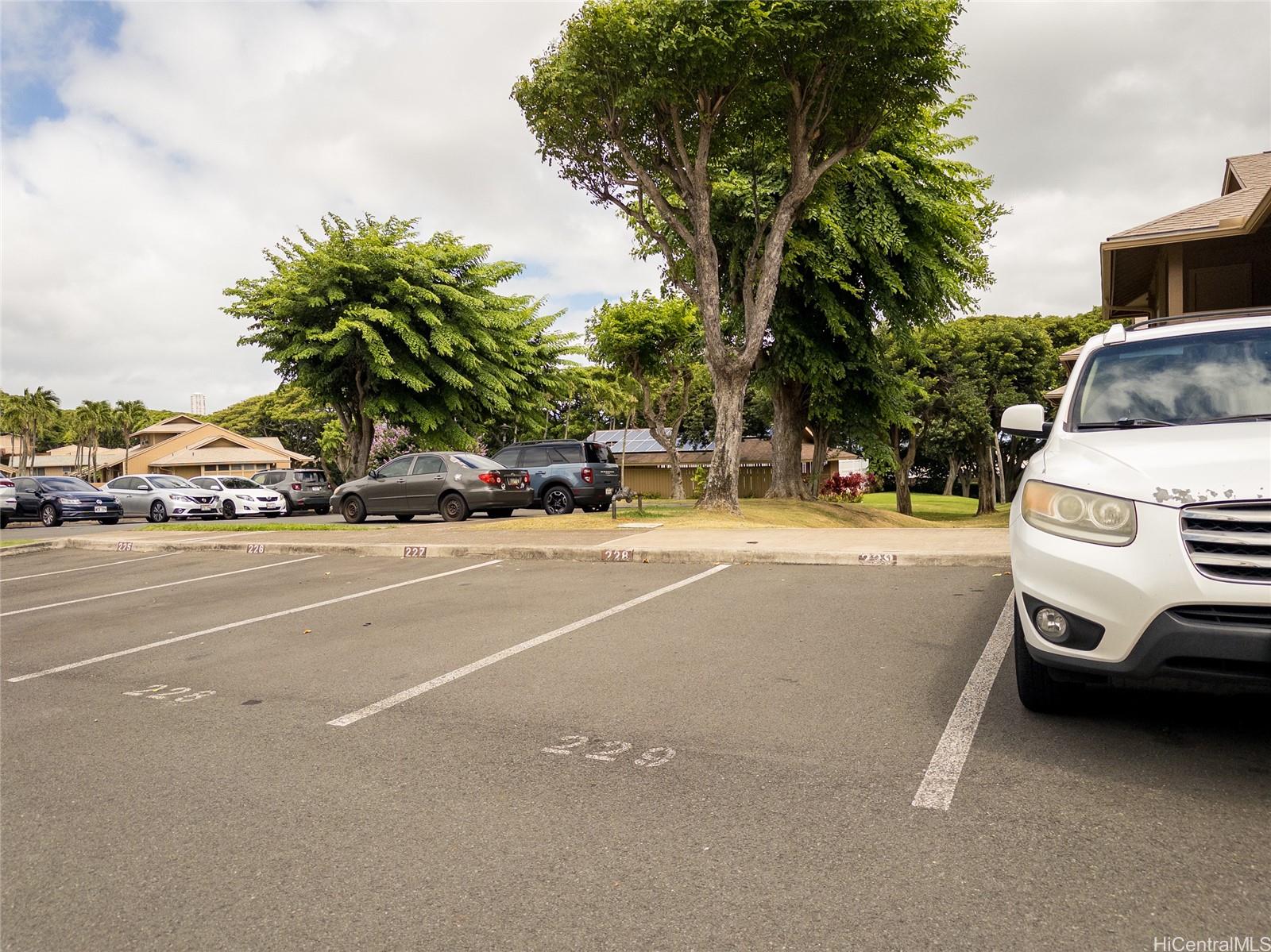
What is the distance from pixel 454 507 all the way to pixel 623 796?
16.0 meters

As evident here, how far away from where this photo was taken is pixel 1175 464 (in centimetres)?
374

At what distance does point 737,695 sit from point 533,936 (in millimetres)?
2535

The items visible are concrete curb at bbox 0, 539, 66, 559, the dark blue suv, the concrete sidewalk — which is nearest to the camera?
the concrete sidewalk

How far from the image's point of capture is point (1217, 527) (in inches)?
138

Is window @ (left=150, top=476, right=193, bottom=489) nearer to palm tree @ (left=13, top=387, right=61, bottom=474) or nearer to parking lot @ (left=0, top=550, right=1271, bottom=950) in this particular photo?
parking lot @ (left=0, top=550, right=1271, bottom=950)

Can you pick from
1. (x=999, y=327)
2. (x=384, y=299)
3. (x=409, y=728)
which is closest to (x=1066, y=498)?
(x=409, y=728)

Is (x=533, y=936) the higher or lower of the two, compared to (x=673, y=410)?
lower

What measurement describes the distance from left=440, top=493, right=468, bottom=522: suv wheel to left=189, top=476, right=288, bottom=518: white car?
11.0 metres

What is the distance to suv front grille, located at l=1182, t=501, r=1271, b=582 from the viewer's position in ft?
11.2

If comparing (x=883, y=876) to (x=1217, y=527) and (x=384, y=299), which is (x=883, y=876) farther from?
(x=384, y=299)

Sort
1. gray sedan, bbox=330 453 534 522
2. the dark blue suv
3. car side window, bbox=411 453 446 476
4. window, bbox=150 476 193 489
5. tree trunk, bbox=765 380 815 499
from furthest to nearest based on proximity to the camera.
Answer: window, bbox=150 476 193 489
tree trunk, bbox=765 380 815 499
the dark blue suv
car side window, bbox=411 453 446 476
gray sedan, bbox=330 453 534 522

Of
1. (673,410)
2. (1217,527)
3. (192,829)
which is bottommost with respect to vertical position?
(192,829)

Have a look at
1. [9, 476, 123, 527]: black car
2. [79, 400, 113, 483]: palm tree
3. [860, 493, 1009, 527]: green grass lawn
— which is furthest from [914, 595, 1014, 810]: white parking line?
[79, 400, 113, 483]: palm tree

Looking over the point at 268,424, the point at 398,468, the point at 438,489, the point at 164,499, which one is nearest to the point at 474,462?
the point at 438,489
